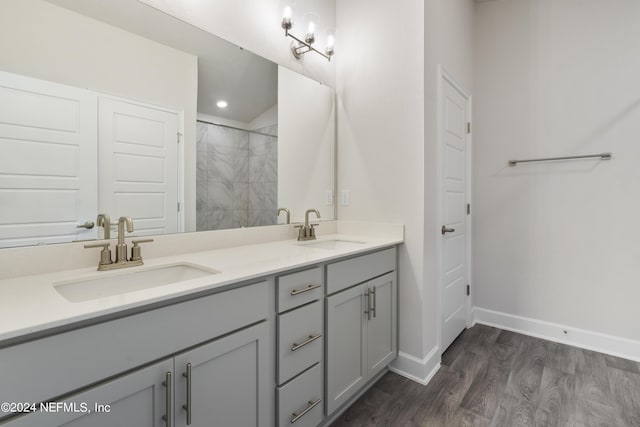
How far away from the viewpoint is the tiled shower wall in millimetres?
1559

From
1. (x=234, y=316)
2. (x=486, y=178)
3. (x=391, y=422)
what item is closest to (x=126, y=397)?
(x=234, y=316)

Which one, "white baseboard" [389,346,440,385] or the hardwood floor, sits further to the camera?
"white baseboard" [389,346,440,385]

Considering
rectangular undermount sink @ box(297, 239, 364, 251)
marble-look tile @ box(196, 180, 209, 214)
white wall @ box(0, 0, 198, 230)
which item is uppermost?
white wall @ box(0, 0, 198, 230)

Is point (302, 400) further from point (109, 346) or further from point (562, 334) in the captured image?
point (562, 334)

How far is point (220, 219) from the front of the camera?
163 cm

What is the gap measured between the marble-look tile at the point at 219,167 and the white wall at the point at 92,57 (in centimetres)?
9

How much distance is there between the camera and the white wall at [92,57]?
103cm

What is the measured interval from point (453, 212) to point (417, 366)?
1115 millimetres

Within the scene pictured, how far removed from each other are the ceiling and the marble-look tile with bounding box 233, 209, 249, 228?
52 centimetres

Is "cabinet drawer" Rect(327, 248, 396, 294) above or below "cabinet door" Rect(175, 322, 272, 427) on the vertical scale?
above

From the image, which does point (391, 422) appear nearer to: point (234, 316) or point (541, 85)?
point (234, 316)

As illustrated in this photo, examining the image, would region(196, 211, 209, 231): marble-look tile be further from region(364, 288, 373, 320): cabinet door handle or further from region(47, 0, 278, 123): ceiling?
region(364, 288, 373, 320): cabinet door handle

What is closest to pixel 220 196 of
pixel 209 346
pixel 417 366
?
pixel 209 346

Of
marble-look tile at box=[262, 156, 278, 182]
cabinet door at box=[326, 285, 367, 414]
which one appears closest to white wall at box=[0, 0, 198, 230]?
marble-look tile at box=[262, 156, 278, 182]
